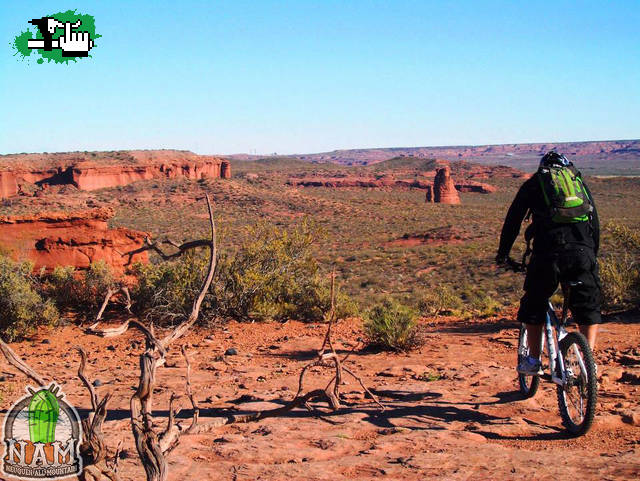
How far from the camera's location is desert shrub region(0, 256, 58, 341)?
8.02 m

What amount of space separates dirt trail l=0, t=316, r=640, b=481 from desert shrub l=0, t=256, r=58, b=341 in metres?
0.55

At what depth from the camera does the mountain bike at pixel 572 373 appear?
3754 millimetres

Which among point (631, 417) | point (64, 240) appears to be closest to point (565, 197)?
point (631, 417)

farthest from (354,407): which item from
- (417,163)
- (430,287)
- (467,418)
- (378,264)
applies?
(417,163)

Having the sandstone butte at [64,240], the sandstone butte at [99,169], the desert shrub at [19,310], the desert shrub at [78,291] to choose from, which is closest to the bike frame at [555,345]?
the desert shrub at [19,310]

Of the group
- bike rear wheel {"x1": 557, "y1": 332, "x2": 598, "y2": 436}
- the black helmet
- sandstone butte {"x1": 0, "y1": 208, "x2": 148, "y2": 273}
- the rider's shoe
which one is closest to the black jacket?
the black helmet

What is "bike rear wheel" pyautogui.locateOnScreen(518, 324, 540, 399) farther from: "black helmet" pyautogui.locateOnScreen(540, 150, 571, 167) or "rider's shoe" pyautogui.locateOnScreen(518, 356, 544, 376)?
"black helmet" pyautogui.locateOnScreen(540, 150, 571, 167)

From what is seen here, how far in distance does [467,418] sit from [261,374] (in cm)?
239

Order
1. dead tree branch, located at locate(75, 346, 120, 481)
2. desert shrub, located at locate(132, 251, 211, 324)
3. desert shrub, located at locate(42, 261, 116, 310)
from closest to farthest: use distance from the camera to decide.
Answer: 1. dead tree branch, located at locate(75, 346, 120, 481)
2. desert shrub, located at locate(132, 251, 211, 324)
3. desert shrub, located at locate(42, 261, 116, 310)

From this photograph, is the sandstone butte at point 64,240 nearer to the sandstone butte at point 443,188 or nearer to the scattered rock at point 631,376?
the scattered rock at point 631,376

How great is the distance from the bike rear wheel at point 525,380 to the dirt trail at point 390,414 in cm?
9

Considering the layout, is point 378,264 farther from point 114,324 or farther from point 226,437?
point 226,437

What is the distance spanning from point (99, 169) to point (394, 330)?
58.4 metres

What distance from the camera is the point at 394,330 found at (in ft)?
22.4
